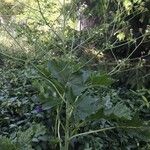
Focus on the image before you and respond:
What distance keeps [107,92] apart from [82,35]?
57.0 inches

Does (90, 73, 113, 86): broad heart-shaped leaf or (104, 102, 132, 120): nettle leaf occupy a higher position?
(90, 73, 113, 86): broad heart-shaped leaf

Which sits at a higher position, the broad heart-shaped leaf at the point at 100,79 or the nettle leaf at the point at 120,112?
the broad heart-shaped leaf at the point at 100,79

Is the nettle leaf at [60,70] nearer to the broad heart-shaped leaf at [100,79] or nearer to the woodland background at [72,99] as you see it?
the woodland background at [72,99]

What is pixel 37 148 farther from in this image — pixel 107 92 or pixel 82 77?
pixel 107 92

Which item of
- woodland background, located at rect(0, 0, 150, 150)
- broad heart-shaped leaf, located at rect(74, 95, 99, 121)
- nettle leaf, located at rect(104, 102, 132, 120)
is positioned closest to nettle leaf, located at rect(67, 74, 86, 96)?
woodland background, located at rect(0, 0, 150, 150)

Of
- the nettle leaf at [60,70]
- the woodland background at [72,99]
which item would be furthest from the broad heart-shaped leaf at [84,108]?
the nettle leaf at [60,70]

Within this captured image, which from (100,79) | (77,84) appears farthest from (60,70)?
(100,79)

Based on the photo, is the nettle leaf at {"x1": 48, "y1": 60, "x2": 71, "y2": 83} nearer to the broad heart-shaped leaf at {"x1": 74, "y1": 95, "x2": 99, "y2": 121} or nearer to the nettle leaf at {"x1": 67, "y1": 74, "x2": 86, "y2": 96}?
the nettle leaf at {"x1": 67, "y1": 74, "x2": 86, "y2": 96}

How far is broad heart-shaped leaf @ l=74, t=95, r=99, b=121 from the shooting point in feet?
11.3

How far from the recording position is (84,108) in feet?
11.3

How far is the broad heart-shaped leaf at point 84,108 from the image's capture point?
3.43 m

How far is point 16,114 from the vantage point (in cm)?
436

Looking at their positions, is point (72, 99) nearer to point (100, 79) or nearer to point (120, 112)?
point (100, 79)

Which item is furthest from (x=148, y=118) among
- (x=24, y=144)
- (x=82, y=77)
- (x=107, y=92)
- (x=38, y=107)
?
(x=24, y=144)
